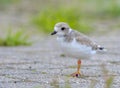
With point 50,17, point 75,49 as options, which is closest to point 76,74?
point 75,49

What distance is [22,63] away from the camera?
6.99 meters

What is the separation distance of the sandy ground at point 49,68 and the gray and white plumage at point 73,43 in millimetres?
256

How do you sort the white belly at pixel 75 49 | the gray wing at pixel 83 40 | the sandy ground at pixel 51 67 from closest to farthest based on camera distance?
the sandy ground at pixel 51 67, the white belly at pixel 75 49, the gray wing at pixel 83 40

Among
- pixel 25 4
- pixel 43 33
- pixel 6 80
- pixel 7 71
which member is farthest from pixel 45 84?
pixel 25 4

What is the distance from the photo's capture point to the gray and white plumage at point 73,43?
5.79 m

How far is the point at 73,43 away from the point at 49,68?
2.84ft

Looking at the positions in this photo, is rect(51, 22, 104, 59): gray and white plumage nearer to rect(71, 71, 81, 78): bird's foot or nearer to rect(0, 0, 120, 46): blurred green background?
rect(71, 71, 81, 78): bird's foot

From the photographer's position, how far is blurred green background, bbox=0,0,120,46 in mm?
11008

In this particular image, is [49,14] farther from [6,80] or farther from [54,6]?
[6,80]

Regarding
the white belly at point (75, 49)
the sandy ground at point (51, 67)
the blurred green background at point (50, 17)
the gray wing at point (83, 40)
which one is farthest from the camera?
the blurred green background at point (50, 17)

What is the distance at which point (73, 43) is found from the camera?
5.80 meters

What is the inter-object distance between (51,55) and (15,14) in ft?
17.6

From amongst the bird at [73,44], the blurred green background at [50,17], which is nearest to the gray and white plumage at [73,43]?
the bird at [73,44]

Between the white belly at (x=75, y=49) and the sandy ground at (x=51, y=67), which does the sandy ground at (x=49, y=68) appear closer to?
the sandy ground at (x=51, y=67)
